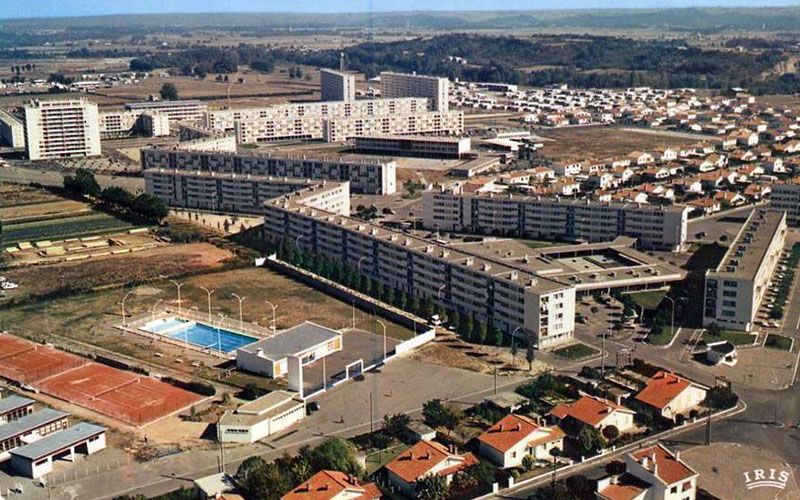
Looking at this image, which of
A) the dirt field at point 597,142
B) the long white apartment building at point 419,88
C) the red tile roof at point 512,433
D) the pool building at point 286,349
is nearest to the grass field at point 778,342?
the red tile roof at point 512,433

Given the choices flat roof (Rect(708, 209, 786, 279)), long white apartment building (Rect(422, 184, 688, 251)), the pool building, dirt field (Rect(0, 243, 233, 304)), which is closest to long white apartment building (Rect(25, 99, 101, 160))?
dirt field (Rect(0, 243, 233, 304))

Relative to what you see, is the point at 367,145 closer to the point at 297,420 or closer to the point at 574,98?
the point at 574,98

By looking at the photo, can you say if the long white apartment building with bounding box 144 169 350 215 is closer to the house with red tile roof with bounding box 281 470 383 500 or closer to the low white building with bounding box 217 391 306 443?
the low white building with bounding box 217 391 306 443

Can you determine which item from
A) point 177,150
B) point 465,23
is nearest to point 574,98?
point 177,150

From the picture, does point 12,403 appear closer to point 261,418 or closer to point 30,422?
point 30,422

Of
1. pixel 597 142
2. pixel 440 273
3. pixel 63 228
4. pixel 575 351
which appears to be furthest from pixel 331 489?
pixel 597 142

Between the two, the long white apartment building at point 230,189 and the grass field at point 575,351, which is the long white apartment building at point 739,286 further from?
the long white apartment building at point 230,189
